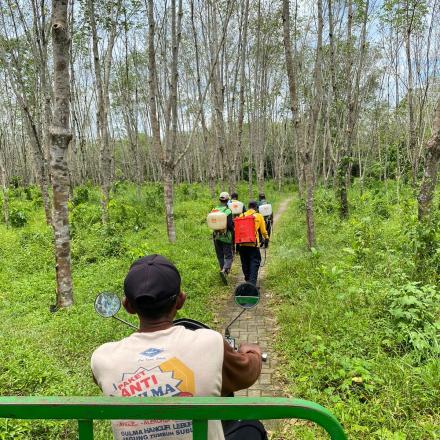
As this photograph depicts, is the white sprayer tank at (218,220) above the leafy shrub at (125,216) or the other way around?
above

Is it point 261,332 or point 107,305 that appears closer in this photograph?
point 107,305

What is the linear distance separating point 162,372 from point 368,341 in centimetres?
338

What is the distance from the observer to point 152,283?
1543 millimetres

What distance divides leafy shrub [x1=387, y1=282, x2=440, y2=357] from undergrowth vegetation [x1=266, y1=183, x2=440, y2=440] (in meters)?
0.01

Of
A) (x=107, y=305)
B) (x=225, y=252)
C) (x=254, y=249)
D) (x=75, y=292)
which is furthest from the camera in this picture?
(x=225, y=252)

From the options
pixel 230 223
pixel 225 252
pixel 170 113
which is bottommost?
pixel 225 252

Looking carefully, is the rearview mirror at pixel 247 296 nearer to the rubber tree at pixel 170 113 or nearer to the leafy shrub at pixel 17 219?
the rubber tree at pixel 170 113

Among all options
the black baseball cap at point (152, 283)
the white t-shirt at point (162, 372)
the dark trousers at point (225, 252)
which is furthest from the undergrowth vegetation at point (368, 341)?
the black baseball cap at point (152, 283)

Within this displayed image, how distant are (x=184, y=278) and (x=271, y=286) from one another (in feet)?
5.37

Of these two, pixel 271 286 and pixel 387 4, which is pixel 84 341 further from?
pixel 387 4

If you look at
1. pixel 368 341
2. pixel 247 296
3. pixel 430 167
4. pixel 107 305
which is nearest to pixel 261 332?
pixel 368 341

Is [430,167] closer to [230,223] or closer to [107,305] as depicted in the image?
[230,223]

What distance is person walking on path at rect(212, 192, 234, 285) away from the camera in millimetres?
7082

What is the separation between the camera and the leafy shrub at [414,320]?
3.78 metres
